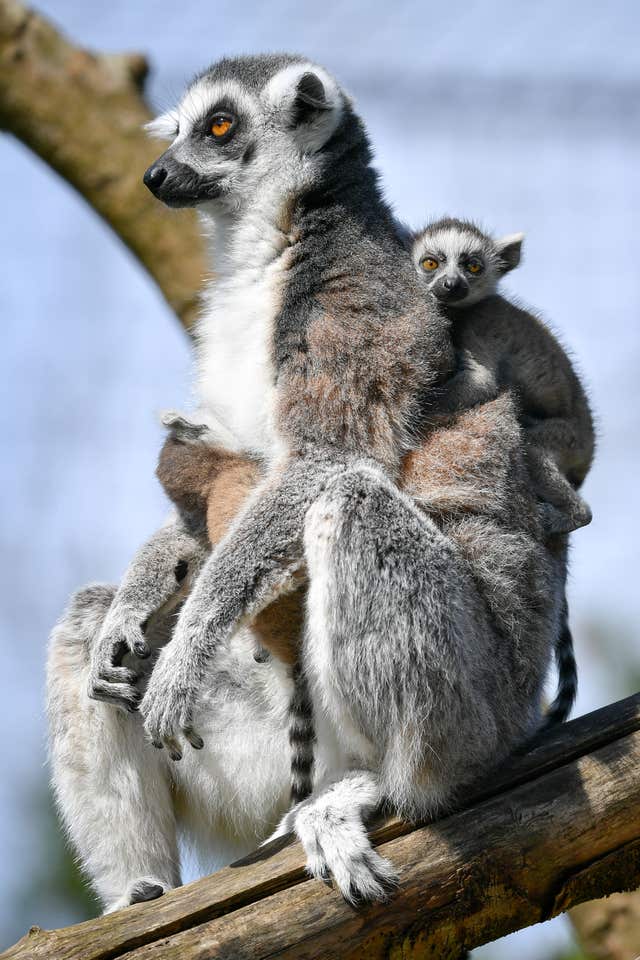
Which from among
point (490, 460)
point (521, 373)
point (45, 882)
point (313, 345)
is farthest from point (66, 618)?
point (45, 882)

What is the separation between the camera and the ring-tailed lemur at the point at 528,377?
445 cm

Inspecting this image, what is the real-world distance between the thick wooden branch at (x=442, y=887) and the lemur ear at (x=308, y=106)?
9.71 feet

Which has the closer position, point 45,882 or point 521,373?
point 521,373

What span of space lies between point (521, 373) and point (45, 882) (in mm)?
4841

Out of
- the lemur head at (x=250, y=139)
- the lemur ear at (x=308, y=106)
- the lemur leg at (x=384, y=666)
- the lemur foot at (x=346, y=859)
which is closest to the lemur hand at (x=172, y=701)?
the lemur leg at (x=384, y=666)

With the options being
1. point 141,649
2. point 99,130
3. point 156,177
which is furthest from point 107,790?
point 99,130

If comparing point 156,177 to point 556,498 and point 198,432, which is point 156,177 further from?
point 556,498

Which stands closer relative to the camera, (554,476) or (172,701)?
(172,701)

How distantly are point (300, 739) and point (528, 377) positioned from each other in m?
1.91

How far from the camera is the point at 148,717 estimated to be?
3934 millimetres

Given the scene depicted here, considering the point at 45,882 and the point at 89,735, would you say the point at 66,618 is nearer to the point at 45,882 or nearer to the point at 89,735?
the point at 89,735

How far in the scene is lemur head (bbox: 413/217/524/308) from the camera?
4.77 meters

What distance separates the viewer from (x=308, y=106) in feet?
16.0

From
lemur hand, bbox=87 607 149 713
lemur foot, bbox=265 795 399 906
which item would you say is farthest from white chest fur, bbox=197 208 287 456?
lemur foot, bbox=265 795 399 906
